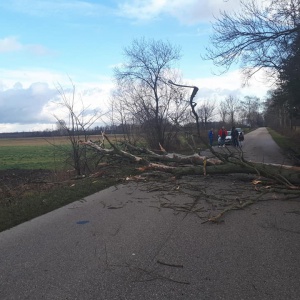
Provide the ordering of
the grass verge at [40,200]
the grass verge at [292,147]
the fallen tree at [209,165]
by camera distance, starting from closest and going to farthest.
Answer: the grass verge at [40,200] → the fallen tree at [209,165] → the grass verge at [292,147]

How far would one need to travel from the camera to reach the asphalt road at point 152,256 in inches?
154

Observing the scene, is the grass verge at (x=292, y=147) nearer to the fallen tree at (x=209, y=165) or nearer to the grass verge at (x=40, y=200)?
the fallen tree at (x=209, y=165)

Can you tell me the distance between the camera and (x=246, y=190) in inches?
384

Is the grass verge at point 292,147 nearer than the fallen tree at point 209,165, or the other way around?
the fallen tree at point 209,165

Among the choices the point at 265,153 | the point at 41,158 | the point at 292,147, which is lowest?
the point at 41,158

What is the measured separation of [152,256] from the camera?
493 centimetres

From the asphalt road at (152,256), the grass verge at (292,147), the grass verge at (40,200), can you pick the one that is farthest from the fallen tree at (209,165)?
the grass verge at (292,147)

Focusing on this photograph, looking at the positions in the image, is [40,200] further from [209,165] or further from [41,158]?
[41,158]

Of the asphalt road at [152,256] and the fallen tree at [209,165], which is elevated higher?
the fallen tree at [209,165]

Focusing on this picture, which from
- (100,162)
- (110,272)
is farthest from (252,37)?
(110,272)

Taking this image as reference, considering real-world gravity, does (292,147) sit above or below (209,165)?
below

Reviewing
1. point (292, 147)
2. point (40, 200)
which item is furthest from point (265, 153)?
point (40, 200)

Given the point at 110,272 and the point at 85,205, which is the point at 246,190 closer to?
the point at 85,205

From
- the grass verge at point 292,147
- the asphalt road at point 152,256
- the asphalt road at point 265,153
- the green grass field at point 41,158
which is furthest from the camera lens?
the asphalt road at point 265,153
